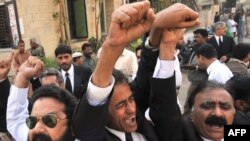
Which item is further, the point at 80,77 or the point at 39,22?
the point at 39,22

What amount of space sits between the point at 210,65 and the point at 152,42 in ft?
7.83

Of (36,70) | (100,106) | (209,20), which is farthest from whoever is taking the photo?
(209,20)

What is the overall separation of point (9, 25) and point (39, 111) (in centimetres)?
939

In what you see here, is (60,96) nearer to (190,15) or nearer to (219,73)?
(190,15)

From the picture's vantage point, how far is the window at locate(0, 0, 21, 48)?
10135 millimetres

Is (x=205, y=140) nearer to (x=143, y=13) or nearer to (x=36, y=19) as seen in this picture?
(x=143, y=13)

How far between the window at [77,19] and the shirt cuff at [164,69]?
32.2 feet

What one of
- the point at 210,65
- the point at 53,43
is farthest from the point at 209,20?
the point at 210,65

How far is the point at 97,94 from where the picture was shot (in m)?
1.47

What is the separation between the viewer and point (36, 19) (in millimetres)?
10109

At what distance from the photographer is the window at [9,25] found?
10135mm

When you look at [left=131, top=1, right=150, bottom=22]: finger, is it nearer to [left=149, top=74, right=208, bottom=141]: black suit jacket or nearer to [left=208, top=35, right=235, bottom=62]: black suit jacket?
[left=149, top=74, right=208, bottom=141]: black suit jacket

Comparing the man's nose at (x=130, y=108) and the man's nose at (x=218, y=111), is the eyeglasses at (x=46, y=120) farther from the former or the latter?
the man's nose at (x=218, y=111)

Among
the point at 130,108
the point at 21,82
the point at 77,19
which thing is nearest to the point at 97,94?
the point at 130,108
